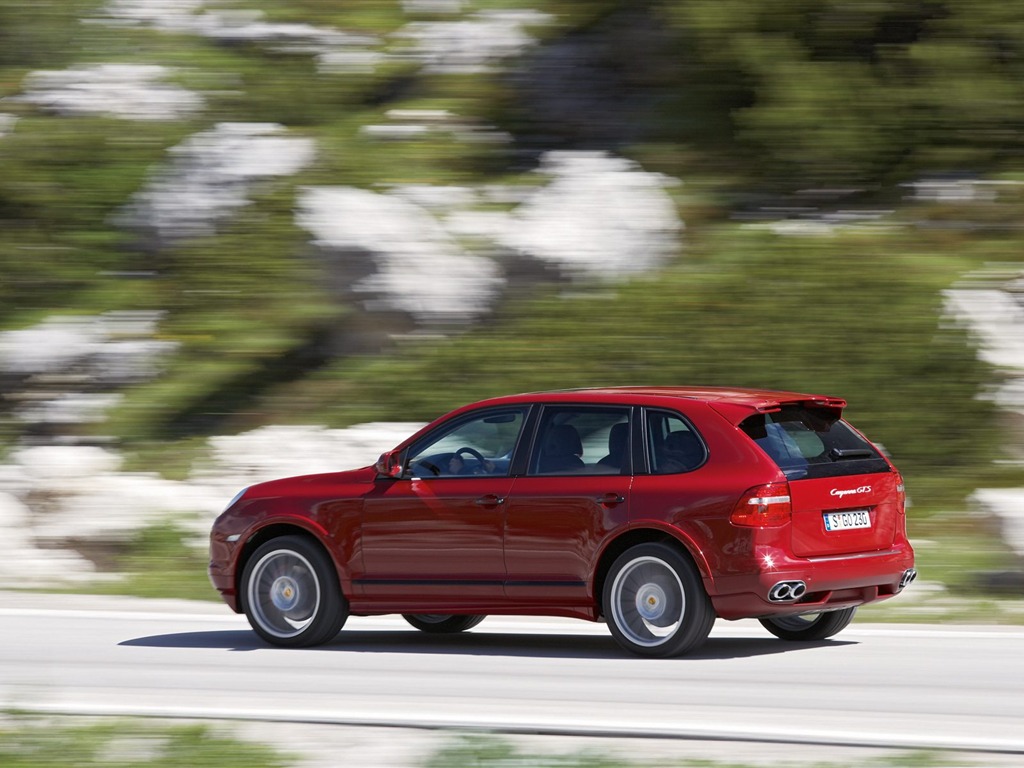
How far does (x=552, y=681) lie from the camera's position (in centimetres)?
842

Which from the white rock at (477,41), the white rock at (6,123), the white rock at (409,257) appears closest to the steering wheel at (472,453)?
the white rock at (409,257)

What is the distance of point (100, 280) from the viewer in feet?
71.6

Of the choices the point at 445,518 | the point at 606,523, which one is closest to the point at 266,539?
the point at 445,518

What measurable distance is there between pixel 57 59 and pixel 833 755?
2212cm

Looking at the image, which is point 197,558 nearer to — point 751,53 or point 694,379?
point 694,379

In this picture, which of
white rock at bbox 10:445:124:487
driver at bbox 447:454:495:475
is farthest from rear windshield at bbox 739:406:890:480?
white rock at bbox 10:445:124:487

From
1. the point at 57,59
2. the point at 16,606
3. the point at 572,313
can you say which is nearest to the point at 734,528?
the point at 16,606

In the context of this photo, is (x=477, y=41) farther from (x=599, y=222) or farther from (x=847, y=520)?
(x=847, y=520)

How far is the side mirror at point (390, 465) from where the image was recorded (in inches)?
381

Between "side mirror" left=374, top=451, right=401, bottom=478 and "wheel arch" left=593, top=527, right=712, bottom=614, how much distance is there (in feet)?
4.80

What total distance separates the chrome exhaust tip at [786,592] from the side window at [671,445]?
2.65 ft

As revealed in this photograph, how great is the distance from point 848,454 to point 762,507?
84 centimetres

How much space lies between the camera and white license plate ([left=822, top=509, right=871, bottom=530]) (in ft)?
28.9

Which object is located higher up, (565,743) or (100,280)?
(100,280)
